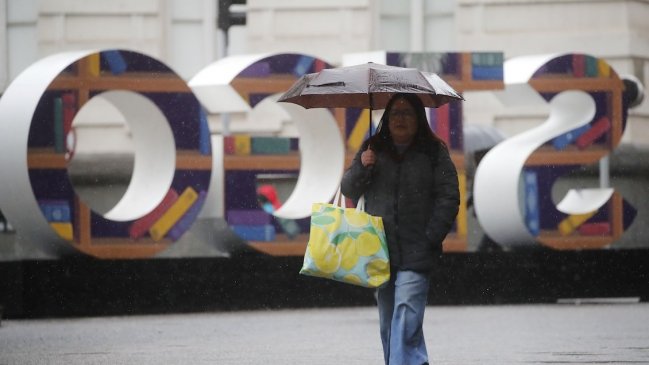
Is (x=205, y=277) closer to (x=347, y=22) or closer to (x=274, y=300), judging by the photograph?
(x=274, y=300)

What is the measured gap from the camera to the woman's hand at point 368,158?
870cm

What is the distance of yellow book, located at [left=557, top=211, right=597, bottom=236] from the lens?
58.8 ft

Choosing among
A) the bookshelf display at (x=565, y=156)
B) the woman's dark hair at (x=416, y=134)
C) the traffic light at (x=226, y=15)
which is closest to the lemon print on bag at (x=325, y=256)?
the woman's dark hair at (x=416, y=134)

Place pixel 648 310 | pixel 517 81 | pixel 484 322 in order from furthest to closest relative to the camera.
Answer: pixel 517 81 → pixel 648 310 → pixel 484 322

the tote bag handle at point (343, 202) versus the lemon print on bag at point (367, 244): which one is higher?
the tote bag handle at point (343, 202)

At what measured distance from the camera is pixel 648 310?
16.5 m

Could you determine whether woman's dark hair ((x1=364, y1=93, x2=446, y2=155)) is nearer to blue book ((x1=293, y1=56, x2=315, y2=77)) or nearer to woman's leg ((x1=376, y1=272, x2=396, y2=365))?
woman's leg ((x1=376, y1=272, x2=396, y2=365))

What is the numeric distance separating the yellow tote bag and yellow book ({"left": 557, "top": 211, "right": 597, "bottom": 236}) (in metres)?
9.52

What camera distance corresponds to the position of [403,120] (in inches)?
346

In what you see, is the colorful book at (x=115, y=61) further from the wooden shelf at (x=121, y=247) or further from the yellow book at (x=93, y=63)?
the wooden shelf at (x=121, y=247)

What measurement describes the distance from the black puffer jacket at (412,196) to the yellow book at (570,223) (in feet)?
30.6

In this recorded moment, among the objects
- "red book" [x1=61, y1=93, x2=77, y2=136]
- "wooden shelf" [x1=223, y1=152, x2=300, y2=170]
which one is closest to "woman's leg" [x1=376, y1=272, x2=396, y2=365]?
"red book" [x1=61, y1=93, x2=77, y2=136]

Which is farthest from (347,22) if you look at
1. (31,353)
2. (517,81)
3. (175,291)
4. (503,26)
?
(31,353)

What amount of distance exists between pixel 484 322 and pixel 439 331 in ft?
3.87
